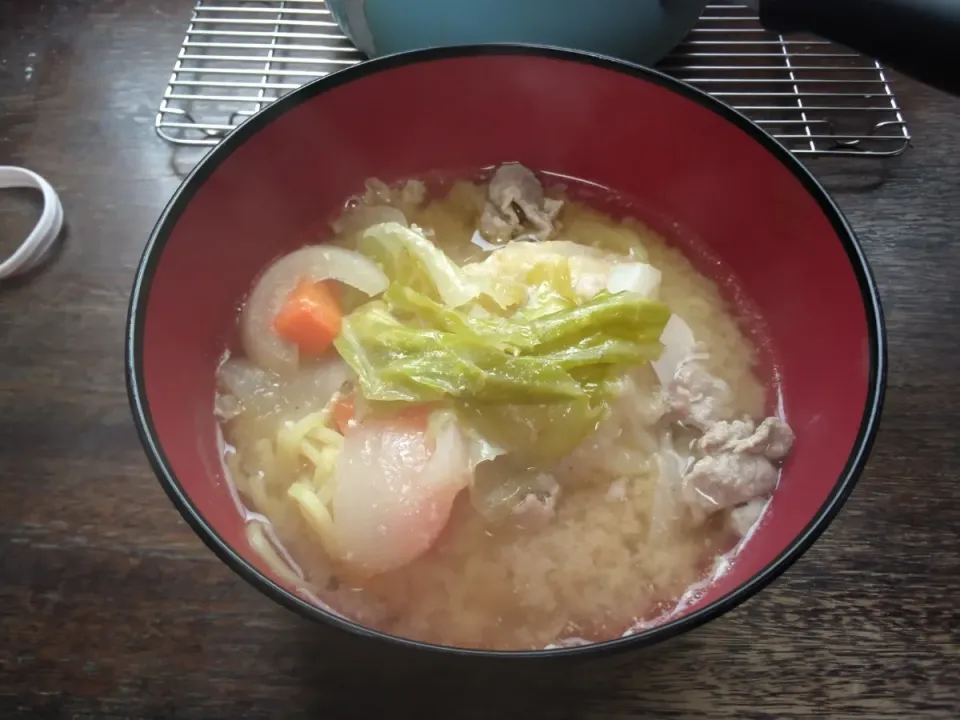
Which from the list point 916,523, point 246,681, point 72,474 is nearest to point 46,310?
point 72,474

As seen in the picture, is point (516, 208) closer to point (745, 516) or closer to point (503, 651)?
point (745, 516)

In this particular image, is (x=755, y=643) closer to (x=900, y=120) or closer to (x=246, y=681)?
(x=246, y=681)

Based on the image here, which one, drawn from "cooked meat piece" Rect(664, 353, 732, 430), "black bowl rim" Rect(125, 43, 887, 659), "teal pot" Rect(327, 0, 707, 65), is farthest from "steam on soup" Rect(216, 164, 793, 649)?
"teal pot" Rect(327, 0, 707, 65)

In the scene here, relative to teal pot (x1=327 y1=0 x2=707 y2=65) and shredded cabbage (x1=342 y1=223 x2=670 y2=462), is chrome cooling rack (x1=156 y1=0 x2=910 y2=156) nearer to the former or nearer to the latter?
teal pot (x1=327 y1=0 x2=707 y2=65)

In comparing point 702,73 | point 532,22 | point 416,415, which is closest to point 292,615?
point 416,415

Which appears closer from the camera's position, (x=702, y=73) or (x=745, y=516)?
(x=745, y=516)

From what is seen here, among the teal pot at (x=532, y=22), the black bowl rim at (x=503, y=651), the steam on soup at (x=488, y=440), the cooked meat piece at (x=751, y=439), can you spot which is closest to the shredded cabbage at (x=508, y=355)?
the steam on soup at (x=488, y=440)
